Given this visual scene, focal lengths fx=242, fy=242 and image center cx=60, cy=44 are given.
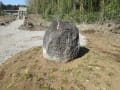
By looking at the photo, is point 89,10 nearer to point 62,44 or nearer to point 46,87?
point 62,44

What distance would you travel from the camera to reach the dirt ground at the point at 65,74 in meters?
4.81

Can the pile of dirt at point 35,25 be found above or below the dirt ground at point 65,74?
above

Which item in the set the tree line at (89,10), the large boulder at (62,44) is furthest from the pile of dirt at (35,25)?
the large boulder at (62,44)

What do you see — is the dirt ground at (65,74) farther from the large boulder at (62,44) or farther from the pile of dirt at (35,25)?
the pile of dirt at (35,25)

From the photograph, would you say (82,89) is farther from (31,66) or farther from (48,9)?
(48,9)

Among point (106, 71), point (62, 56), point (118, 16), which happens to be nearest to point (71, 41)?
point (62, 56)

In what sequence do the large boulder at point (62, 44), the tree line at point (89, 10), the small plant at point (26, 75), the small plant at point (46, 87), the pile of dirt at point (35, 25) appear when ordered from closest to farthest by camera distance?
the small plant at point (46, 87) < the small plant at point (26, 75) < the large boulder at point (62, 44) < the tree line at point (89, 10) < the pile of dirt at point (35, 25)

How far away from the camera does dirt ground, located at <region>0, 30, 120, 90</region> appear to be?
481 cm

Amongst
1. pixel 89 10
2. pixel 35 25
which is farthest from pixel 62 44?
pixel 35 25

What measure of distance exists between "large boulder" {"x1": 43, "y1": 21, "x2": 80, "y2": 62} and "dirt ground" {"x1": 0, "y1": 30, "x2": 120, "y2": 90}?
6.1 inches

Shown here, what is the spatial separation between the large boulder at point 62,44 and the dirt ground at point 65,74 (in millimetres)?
156

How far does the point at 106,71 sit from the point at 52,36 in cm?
149

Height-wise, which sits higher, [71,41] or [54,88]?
[71,41]

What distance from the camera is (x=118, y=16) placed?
1559 cm
